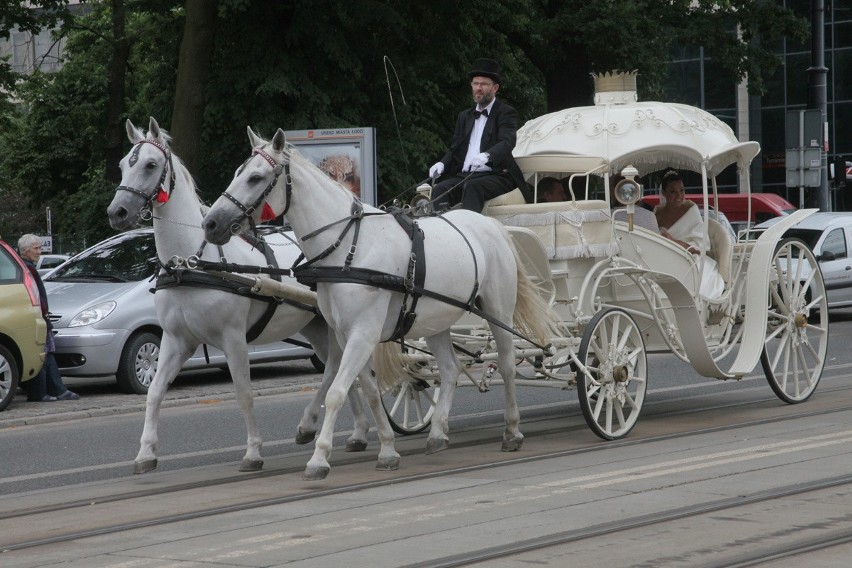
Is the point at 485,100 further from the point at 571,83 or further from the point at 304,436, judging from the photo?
the point at 571,83

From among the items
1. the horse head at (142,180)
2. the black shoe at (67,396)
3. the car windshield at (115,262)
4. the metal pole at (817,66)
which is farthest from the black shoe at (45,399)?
the metal pole at (817,66)

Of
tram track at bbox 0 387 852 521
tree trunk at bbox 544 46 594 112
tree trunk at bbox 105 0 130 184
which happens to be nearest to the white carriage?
tram track at bbox 0 387 852 521

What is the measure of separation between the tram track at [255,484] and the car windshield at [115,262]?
5927 millimetres

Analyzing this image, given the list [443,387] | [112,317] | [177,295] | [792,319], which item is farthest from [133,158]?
[792,319]

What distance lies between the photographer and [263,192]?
8516 mm

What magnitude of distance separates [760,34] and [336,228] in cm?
2074

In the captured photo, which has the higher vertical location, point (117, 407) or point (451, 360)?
point (451, 360)

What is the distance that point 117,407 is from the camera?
13.6 meters

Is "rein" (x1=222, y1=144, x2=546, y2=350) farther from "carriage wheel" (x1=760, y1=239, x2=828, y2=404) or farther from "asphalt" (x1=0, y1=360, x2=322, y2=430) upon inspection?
"asphalt" (x1=0, y1=360, x2=322, y2=430)

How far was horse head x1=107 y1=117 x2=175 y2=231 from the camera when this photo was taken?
28.9ft

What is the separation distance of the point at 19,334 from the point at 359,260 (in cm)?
638

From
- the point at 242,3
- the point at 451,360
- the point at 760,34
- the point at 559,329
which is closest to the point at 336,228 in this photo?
the point at 451,360

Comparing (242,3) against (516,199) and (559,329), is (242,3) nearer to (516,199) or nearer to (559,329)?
(516,199)

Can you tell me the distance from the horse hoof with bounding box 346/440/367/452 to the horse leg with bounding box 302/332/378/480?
4.55ft
